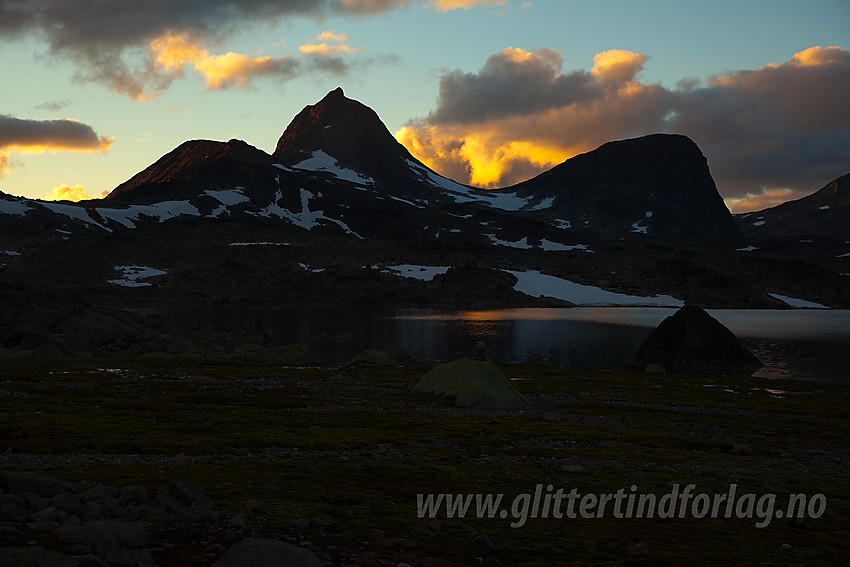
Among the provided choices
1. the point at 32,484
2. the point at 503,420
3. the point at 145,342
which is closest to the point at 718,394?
the point at 503,420

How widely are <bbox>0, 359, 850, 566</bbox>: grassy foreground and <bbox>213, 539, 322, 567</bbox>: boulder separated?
1.63 metres

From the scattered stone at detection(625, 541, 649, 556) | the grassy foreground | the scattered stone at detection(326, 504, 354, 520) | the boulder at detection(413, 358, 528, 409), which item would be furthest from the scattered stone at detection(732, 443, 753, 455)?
the scattered stone at detection(326, 504, 354, 520)

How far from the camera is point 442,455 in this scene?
28328mm

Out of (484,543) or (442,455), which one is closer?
(484,543)

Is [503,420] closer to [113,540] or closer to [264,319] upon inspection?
[113,540]

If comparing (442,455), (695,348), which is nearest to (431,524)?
(442,455)

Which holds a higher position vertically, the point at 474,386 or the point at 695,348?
the point at 474,386

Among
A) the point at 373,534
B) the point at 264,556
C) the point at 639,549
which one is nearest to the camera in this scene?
the point at 264,556

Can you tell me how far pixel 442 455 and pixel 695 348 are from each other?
69142 mm

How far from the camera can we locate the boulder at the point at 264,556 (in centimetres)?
1167

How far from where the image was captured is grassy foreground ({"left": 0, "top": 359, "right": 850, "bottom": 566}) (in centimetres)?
1686

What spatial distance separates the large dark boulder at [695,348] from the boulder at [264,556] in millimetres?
80816

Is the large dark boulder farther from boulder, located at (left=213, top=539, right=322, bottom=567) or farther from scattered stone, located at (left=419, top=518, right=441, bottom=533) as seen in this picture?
boulder, located at (left=213, top=539, right=322, bottom=567)

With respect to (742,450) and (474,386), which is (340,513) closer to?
(742,450)
